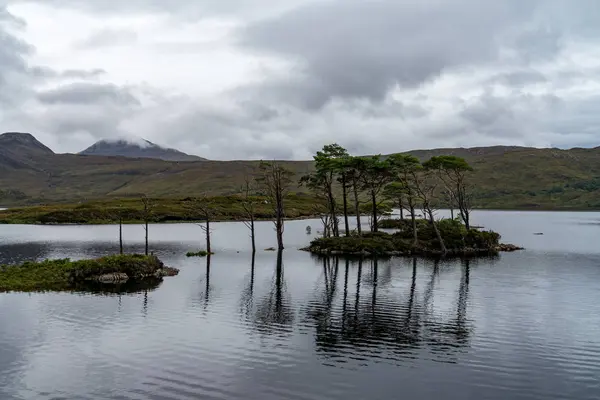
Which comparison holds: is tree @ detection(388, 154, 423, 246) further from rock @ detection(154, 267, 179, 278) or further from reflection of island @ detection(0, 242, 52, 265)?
reflection of island @ detection(0, 242, 52, 265)

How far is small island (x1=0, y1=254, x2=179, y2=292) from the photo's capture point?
59.3 m

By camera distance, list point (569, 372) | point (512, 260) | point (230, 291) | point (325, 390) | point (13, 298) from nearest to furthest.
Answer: point (325, 390)
point (569, 372)
point (13, 298)
point (230, 291)
point (512, 260)

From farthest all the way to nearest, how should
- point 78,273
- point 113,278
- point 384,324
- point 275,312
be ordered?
point 113,278 → point 78,273 → point 275,312 → point 384,324

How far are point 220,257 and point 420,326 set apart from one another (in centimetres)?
5392

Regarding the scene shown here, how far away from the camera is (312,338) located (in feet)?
131

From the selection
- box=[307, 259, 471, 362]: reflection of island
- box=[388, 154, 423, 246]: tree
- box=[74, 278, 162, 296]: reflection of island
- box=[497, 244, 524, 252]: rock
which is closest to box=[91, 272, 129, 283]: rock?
box=[74, 278, 162, 296]: reflection of island

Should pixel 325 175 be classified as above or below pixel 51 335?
above

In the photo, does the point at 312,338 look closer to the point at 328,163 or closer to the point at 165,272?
the point at 165,272

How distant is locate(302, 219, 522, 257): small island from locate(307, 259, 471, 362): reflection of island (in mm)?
30797

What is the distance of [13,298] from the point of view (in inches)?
2074

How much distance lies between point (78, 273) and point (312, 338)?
1459 inches

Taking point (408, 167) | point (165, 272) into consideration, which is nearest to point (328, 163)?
point (408, 167)

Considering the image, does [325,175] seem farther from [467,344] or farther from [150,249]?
[467,344]

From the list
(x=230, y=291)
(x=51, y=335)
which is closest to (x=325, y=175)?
(x=230, y=291)
